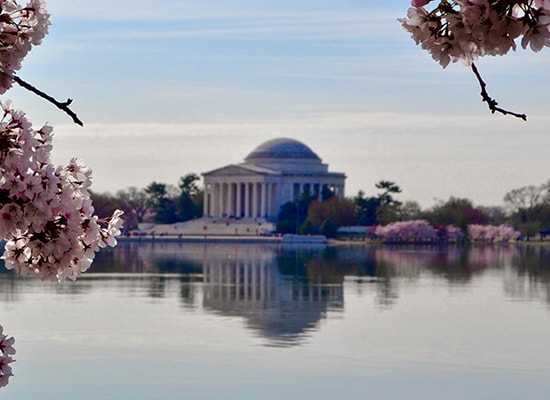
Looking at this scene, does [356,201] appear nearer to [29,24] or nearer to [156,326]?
[156,326]

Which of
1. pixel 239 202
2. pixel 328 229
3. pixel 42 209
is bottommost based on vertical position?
pixel 42 209

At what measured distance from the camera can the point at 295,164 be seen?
151 meters

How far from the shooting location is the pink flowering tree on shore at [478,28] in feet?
10.4

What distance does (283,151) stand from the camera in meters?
154

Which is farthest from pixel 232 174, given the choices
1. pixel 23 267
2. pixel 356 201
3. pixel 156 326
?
pixel 23 267

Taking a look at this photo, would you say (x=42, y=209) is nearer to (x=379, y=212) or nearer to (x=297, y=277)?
(x=297, y=277)

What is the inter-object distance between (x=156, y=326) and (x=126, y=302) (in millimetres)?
7184

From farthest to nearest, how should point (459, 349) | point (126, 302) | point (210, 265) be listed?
point (210, 265), point (126, 302), point (459, 349)

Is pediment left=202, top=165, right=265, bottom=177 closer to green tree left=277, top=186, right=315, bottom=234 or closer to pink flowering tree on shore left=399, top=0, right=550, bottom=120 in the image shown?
green tree left=277, top=186, right=315, bottom=234

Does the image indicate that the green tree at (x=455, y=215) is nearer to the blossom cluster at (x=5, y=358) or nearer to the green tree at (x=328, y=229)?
the green tree at (x=328, y=229)

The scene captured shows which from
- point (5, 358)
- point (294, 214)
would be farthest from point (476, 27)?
point (294, 214)

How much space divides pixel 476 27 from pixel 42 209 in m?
1.39

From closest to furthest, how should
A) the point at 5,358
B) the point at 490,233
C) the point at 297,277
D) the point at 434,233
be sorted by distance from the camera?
the point at 5,358 → the point at 297,277 → the point at 434,233 → the point at 490,233

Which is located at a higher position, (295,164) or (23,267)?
(295,164)
